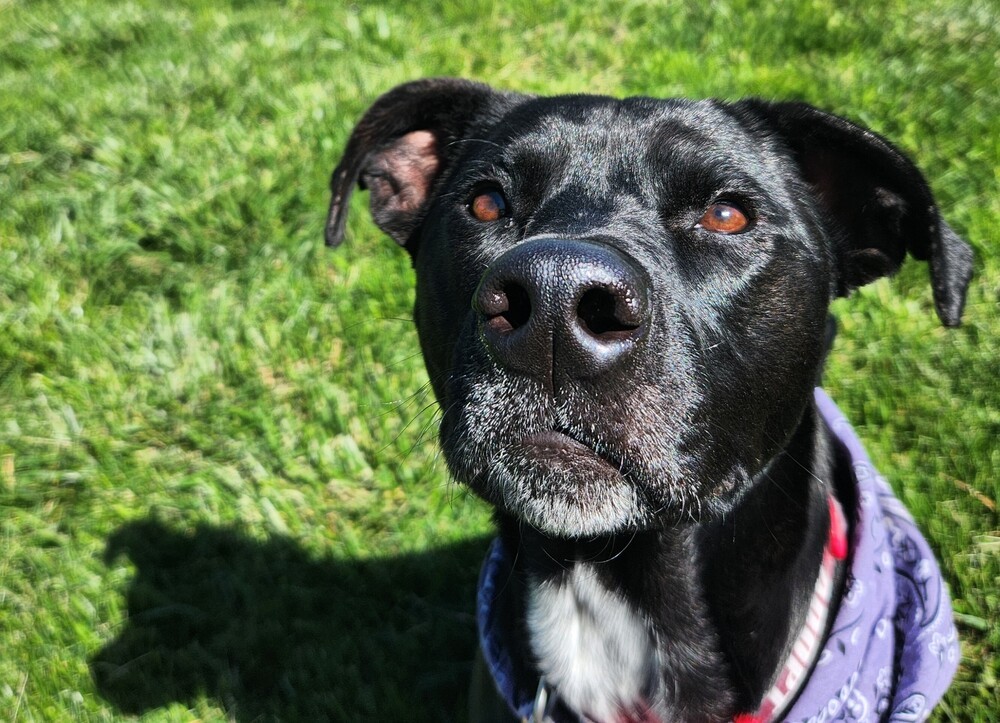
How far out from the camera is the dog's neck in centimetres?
239

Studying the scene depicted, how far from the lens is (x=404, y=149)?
311 centimetres

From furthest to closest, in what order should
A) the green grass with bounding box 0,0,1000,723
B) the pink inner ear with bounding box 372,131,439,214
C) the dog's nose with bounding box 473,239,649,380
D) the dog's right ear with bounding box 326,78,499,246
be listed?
the green grass with bounding box 0,0,1000,723 < the pink inner ear with bounding box 372,131,439,214 < the dog's right ear with bounding box 326,78,499,246 < the dog's nose with bounding box 473,239,649,380

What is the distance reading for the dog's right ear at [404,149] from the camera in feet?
9.27

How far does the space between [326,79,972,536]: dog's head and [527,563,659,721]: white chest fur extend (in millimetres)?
494

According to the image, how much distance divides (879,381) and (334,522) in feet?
8.27

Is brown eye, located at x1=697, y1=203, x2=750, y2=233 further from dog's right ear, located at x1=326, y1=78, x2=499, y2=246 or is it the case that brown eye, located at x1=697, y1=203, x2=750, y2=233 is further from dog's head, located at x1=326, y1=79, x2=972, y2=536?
dog's right ear, located at x1=326, y1=78, x2=499, y2=246

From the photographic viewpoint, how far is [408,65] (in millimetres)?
6043

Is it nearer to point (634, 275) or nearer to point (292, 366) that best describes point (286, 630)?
point (292, 366)

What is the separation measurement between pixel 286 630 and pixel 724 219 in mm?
2443

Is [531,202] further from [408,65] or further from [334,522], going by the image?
[408,65]

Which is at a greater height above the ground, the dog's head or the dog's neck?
the dog's head

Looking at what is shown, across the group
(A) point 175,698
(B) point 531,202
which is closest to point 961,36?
(B) point 531,202

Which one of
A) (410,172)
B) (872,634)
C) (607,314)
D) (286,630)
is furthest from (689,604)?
(286,630)

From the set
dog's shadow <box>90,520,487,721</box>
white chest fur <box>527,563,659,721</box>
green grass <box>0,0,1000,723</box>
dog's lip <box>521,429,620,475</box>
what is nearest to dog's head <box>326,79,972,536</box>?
dog's lip <box>521,429,620,475</box>
